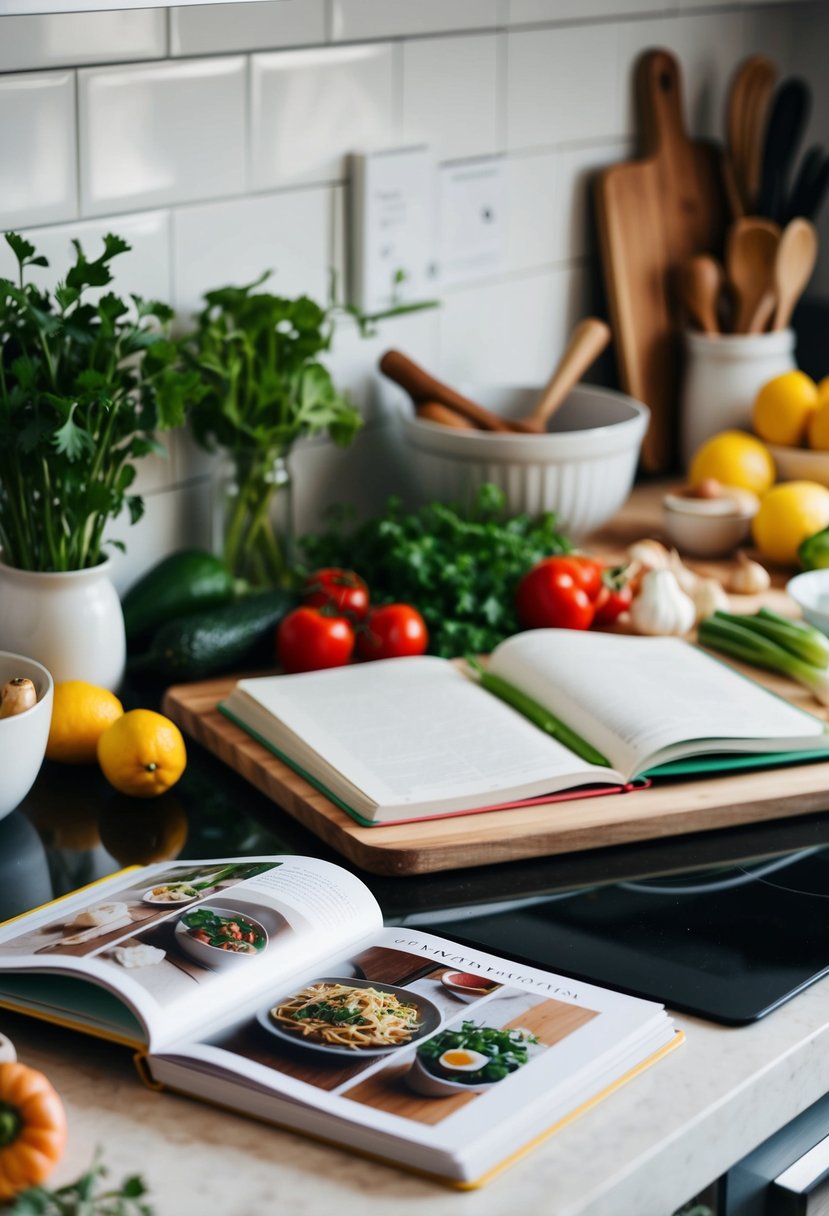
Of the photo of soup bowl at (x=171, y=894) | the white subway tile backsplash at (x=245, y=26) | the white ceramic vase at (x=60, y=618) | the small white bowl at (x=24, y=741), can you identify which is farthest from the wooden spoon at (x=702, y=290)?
the photo of soup bowl at (x=171, y=894)

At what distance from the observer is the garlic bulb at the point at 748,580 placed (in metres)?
1.66

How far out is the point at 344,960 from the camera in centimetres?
99

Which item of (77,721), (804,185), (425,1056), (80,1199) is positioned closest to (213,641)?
(77,721)

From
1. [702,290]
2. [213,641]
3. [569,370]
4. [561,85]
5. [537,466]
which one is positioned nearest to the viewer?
[213,641]

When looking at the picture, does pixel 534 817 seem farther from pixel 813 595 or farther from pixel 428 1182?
pixel 813 595

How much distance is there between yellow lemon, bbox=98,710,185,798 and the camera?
1.22 m

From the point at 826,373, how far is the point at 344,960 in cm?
141

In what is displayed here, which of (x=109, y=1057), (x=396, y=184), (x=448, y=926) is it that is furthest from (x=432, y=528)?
(x=109, y=1057)

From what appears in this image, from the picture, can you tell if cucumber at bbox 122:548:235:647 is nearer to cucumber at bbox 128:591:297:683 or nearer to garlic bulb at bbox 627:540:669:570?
cucumber at bbox 128:591:297:683

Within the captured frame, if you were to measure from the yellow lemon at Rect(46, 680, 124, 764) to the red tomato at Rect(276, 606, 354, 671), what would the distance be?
211 mm

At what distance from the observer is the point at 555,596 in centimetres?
150

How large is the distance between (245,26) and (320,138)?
0.15 metres

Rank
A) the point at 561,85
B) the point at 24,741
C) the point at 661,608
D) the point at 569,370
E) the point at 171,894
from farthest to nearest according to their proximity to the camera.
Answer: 1. the point at 561,85
2. the point at 569,370
3. the point at 661,608
4. the point at 24,741
5. the point at 171,894

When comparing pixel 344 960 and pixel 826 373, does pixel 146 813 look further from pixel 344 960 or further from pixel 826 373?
pixel 826 373
